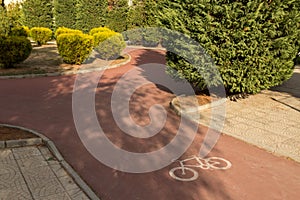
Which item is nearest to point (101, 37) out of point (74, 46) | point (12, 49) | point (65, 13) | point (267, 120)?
point (74, 46)

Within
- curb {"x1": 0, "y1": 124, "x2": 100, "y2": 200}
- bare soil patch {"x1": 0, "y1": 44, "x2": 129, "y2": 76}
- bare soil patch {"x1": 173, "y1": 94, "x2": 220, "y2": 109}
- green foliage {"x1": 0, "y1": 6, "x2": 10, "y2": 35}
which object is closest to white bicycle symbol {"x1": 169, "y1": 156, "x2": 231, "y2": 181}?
curb {"x1": 0, "y1": 124, "x2": 100, "y2": 200}

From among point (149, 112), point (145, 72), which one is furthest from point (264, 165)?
point (145, 72)

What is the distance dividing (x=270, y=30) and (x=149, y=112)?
14.8 ft

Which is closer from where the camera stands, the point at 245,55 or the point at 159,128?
the point at 159,128

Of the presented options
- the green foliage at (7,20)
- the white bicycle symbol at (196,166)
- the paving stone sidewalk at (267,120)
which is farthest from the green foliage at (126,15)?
the white bicycle symbol at (196,166)

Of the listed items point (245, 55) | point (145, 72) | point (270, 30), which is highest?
point (270, 30)

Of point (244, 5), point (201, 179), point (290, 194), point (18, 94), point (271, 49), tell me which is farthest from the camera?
point (18, 94)

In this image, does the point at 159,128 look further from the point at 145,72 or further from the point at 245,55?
the point at 145,72

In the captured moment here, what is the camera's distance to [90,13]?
27625 millimetres

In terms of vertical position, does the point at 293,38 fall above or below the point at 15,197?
above

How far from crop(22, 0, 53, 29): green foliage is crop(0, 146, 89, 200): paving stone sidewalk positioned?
26063 mm

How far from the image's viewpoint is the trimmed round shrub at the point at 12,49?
13.4 m

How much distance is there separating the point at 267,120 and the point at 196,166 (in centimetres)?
371

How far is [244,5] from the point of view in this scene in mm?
8367
